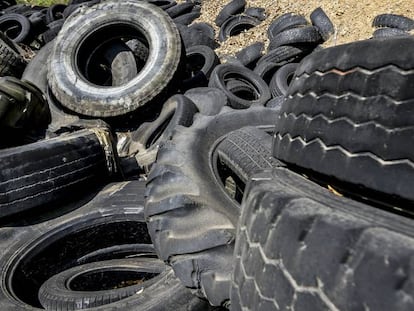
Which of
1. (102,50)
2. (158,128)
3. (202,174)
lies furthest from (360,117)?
(102,50)

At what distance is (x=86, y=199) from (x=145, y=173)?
631mm

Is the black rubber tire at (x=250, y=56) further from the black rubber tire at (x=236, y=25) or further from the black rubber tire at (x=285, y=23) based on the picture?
the black rubber tire at (x=236, y=25)

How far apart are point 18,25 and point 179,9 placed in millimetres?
2365

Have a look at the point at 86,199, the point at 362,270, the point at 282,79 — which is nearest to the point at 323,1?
the point at 282,79

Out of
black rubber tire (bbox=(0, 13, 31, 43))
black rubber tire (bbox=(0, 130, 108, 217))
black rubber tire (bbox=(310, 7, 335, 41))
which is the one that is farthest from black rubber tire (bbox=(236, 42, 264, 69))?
black rubber tire (bbox=(0, 130, 108, 217))

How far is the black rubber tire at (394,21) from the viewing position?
5617mm

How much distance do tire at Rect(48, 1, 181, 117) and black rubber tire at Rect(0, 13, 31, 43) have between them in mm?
2122

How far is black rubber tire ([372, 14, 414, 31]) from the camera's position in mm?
5617

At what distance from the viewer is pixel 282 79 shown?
4941mm

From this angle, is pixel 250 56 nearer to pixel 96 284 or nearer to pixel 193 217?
pixel 96 284

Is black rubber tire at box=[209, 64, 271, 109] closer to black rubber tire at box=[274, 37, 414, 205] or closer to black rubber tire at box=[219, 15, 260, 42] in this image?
black rubber tire at box=[219, 15, 260, 42]

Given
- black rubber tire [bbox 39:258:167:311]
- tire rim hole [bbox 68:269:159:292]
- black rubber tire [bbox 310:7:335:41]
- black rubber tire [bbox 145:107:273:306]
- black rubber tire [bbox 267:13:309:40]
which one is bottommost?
black rubber tire [bbox 267:13:309:40]

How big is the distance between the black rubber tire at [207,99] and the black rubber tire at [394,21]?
2.65m

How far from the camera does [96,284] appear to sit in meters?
2.69
